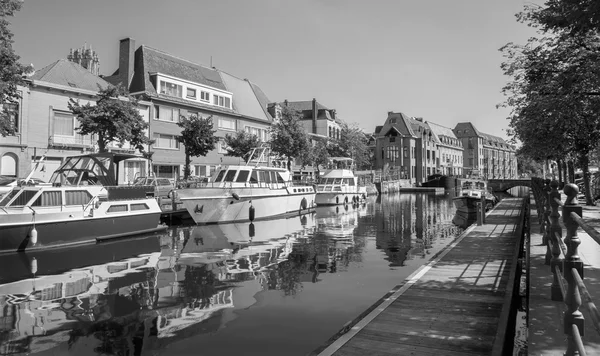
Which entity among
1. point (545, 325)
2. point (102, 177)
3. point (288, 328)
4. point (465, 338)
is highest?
point (102, 177)

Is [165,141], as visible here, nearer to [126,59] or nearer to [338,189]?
[126,59]

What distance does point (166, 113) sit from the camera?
136ft

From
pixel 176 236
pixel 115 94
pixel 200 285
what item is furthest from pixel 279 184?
pixel 200 285

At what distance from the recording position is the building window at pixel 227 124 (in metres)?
48.2

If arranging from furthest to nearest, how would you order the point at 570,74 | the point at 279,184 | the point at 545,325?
the point at 279,184 < the point at 570,74 < the point at 545,325

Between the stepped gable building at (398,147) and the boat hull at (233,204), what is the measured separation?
64.1 meters

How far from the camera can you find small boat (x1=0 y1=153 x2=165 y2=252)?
17016 mm

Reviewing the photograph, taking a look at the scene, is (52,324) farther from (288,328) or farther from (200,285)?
(288,328)

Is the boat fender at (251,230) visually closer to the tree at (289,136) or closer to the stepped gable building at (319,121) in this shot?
the tree at (289,136)

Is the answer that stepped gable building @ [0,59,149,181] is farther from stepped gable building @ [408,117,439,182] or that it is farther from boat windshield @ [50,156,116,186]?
stepped gable building @ [408,117,439,182]

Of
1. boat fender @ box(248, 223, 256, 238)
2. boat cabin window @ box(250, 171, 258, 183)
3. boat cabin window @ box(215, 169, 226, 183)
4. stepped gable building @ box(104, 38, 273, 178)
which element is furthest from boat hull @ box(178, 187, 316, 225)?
stepped gable building @ box(104, 38, 273, 178)

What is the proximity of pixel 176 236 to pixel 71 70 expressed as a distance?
76.3 ft

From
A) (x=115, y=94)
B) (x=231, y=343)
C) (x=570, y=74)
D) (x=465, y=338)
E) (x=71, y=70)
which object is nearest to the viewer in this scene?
(x=465, y=338)

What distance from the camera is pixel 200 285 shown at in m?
11.8
